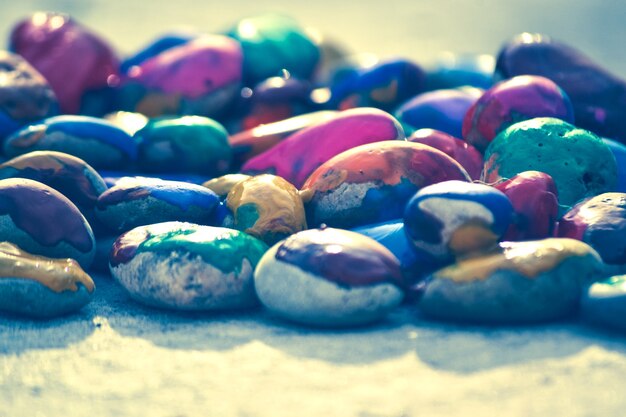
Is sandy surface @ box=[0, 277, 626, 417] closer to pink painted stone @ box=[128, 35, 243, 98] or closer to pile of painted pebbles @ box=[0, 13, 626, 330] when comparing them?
pile of painted pebbles @ box=[0, 13, 626, 330]

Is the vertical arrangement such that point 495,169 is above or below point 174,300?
above

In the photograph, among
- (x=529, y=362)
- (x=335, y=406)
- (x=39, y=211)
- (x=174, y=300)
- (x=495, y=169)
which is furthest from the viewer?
(x=495, y=169)

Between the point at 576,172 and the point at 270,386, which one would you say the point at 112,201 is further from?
the point at 576,172

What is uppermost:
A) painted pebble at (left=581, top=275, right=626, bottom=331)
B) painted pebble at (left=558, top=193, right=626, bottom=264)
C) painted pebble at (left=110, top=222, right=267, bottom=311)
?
painted pebble at (left=558, top=193, right=626, bottom=264)

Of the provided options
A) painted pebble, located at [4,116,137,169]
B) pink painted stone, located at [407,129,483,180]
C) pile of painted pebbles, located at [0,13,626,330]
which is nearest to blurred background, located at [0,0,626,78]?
pile of painted pebbles, located at [0,13,626,330]

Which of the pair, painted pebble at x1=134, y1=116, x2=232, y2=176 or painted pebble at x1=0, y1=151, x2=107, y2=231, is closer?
painted pebble at x1=0, y1=151, x2=107, y2=231

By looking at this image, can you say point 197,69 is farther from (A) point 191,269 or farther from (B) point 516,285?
(B) point 516,285

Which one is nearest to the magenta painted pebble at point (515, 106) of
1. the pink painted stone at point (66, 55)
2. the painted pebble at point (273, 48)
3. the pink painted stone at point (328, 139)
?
the pink painted stone at point (328, 139)

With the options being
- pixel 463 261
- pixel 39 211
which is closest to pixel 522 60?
pixel 463 261
